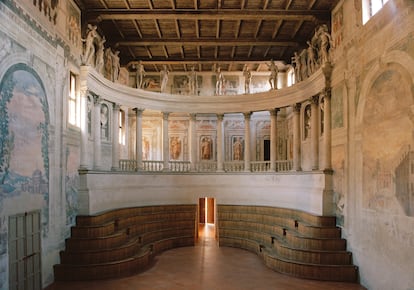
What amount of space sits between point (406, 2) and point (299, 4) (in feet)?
21.9

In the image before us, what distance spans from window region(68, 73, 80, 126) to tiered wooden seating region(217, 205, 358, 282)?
326 inches

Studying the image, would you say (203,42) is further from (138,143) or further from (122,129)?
(122,129)

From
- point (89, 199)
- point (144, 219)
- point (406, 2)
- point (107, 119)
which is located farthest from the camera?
point (107, 119)

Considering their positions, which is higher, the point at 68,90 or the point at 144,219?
the point at 68,90

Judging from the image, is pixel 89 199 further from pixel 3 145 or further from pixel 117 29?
pixel 117 29

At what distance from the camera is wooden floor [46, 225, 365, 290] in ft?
37.0

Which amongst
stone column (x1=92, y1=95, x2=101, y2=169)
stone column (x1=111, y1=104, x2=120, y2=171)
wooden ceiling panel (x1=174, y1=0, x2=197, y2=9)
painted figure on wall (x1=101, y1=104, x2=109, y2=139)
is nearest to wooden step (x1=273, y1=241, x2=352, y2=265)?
stone column (x1=92, y1=95, x2=101, y2=169)

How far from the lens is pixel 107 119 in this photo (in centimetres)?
1869

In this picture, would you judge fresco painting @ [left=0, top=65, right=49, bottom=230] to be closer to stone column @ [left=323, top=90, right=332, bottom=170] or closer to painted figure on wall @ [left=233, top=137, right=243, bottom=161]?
stone column @ [left=323, top=90, right=332, bottom=170]

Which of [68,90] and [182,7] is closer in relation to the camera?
[68,90]

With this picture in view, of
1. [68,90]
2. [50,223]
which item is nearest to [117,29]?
[68,90]

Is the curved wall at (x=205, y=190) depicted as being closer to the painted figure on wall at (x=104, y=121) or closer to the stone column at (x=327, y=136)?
the stone column at (x=327, y=136)

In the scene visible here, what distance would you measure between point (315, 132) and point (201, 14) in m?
7.15

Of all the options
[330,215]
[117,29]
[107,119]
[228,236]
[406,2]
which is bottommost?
[228,236]
